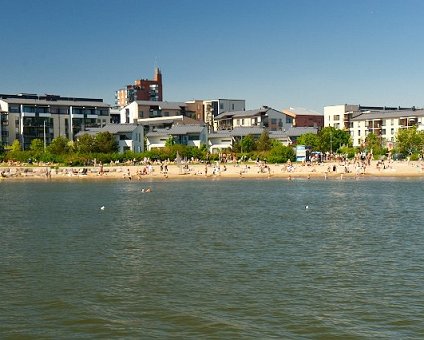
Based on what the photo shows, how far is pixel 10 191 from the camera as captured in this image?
61.8 meters

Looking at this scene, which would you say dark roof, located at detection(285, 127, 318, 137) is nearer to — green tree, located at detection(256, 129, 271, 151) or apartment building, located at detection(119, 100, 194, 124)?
green tree, located at detection(256, 129, 271, 151)

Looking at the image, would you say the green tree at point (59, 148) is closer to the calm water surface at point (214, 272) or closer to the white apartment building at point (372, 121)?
the white apartment building at point (372, 121)

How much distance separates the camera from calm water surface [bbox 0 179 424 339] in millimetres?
15125

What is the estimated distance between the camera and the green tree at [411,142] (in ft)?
313

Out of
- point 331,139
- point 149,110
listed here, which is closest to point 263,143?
point 331,139

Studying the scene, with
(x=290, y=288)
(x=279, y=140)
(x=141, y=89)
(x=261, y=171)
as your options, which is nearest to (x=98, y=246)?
(x=290, y=288)

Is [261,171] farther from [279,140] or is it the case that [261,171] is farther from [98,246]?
[98,246]

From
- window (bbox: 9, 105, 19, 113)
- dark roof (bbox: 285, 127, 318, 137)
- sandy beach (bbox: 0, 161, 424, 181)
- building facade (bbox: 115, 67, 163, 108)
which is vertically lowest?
sandy beach (bbox: 0, 161, 424, 181)

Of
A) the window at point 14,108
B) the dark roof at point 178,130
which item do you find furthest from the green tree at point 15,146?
the dark roof at point 178,130

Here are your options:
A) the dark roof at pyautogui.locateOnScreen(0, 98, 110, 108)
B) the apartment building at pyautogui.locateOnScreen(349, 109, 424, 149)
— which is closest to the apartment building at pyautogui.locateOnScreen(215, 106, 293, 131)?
the apartment building at pyautogui.locateOnScreen(349, 109, 424, 149)

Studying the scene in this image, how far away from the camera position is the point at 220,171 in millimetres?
80062

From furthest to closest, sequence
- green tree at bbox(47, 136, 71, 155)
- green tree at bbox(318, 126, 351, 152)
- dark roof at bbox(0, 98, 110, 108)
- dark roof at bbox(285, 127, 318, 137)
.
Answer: dark roof at bbox(0, 98, 110, 108)
dark roof at bbox(285, 127, 318, 137)
green tree at bbox(318, 126, 351, 152)
green tree at bbox(47, 136, 71, 155)

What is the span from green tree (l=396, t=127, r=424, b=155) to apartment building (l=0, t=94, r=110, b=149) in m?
60.9

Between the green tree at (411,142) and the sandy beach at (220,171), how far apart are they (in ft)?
46.8
